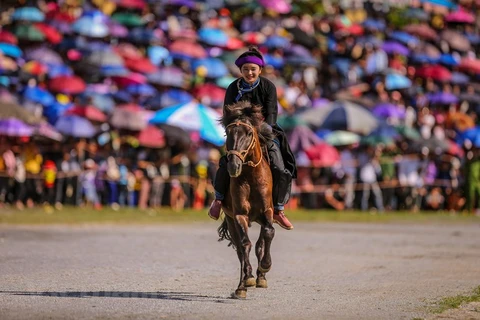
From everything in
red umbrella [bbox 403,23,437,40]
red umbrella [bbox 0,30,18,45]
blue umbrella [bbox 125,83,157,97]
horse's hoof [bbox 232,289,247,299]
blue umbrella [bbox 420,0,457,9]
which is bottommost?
horse's hoof [bbox 232,289,247,299]

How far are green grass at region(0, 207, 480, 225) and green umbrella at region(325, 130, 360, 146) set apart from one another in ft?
7.19

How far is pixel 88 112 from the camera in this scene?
28.4 metres

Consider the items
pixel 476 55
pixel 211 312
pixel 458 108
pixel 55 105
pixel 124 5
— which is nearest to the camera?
pixel 211 312

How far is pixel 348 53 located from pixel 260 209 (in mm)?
27688

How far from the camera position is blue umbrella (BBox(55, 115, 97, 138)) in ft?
90.2

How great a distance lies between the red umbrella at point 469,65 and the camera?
38969mm


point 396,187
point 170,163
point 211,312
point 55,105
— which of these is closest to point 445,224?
point 396,187

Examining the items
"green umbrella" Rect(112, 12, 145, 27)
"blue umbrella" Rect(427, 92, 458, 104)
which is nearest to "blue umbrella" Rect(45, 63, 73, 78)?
"green umbrella" Rect(112, 12, 145, 27)

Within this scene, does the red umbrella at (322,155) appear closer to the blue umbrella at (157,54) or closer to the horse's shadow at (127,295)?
the blue umbrella at (157,54)

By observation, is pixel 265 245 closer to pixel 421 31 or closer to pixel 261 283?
pixel 261 283

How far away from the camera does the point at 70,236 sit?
18891 mm

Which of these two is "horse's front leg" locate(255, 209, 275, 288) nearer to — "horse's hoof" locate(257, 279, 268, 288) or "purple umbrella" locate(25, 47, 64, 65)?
"horse's hoof" locate(257, 279, 268, 288)

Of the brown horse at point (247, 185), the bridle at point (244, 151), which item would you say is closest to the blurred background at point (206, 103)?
the brown horse at point (247, 185)

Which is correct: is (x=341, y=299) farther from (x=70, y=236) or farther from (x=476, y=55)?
(x=476, y=55)
